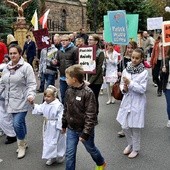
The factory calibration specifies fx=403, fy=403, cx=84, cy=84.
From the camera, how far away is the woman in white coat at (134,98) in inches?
233

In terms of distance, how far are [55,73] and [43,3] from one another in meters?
24.1

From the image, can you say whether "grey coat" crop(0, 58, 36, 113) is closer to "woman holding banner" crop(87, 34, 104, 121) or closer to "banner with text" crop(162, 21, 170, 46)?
"woman holding banner" crop(87, 34, 104, 121)

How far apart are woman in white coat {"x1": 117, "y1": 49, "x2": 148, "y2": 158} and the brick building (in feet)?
105

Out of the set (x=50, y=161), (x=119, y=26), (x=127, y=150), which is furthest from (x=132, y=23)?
(x=50, y=161)

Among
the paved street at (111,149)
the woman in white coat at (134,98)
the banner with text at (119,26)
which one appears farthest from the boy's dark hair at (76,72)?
the banner with text at (119,26)

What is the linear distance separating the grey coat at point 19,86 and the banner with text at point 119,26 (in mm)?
2485

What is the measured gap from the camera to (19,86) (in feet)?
20.6

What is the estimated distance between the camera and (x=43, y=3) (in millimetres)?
33531

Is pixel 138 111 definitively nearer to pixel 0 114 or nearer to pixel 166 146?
pixel 166 146

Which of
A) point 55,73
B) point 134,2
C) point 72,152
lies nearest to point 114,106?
point 55,73

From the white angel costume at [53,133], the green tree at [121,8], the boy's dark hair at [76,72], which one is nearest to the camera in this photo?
the boy's dark hair at [76,72]

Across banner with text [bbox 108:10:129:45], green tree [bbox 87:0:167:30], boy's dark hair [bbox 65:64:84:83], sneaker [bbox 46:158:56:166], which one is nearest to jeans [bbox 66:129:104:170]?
boy's dark hair [bbox 65:64:84:83]

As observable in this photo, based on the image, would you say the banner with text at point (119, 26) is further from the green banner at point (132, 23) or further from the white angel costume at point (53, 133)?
the white angel costume at point (53, 133)

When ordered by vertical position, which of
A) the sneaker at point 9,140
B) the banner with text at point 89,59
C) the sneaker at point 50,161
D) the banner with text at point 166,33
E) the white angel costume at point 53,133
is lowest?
the sneaker at point 9,140
